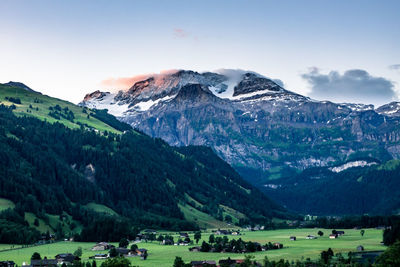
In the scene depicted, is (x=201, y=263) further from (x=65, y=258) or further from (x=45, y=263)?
(x=45, y=263)

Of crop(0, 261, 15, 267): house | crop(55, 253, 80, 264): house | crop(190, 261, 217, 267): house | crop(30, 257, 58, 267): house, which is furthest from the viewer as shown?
crop(55, 253, 80, 264): house

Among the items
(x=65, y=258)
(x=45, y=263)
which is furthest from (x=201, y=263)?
(x=45, y=263)

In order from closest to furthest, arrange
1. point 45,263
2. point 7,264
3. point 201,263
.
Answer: point 201,263 < point 7,264 < point 45,263

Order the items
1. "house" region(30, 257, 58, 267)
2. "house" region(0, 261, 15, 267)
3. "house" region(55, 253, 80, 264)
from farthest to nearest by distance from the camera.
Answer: "house" region(55, 253, 80, 264) → "house" region(30, 257, 58, 267) → "house" region(0, 261, 15, 267)

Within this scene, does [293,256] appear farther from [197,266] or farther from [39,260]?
[39,260]

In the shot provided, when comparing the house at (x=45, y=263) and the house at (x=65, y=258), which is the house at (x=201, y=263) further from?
the house at (x=45, y=263)

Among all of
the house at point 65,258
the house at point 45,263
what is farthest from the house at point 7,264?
the house at point 65,258

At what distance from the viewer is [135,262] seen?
189375 mm

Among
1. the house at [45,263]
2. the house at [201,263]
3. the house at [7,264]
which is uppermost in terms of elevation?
the house at [201,263]

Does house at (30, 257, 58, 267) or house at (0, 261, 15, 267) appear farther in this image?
house at (30, 257, 58, 267)

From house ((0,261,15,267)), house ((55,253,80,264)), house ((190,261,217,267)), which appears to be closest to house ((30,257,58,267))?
house ((55,253,80,264))

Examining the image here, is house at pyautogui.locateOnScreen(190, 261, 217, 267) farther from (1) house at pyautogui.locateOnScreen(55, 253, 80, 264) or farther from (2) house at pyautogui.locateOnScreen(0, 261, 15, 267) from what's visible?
(2) house at pyautogui.locateOnScreen(0, 261, 15, 267)

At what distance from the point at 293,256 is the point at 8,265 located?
81056 mm

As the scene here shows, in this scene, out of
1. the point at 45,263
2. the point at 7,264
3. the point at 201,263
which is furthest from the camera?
the point at 45,263
